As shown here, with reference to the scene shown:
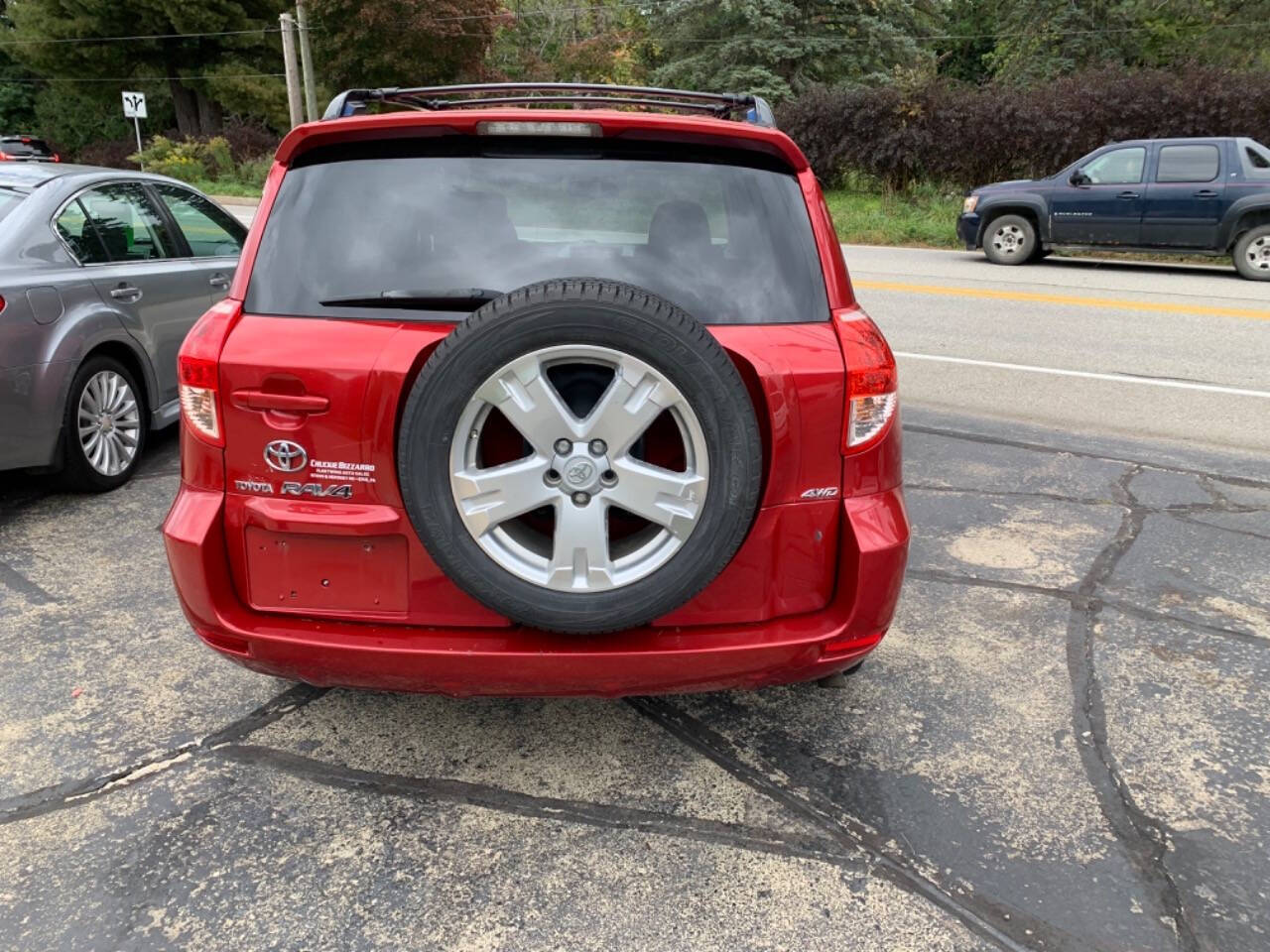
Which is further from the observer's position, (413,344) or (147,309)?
(147,309)

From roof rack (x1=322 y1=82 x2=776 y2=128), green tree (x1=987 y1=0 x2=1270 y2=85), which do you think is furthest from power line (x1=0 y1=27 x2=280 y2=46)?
roof rack (x1=322 y1=82 x2=776 y2=128)

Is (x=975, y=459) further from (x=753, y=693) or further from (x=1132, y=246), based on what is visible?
(x=1132, y=246)

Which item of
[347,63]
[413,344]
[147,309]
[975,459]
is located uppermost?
[347,63]

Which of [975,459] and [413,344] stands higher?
[413,344]

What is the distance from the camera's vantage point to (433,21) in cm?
3594

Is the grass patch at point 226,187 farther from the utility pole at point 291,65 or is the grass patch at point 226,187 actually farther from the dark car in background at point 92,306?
the dark car in background at point 92,306

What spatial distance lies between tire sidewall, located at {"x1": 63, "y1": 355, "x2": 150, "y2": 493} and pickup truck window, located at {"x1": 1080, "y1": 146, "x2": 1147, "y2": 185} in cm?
1380

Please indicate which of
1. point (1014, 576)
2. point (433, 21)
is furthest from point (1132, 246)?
point (433, 21)

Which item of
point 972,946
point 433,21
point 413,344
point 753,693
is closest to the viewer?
point 972,946

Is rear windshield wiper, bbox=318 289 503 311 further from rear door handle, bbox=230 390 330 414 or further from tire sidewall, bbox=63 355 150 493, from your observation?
tire sidewall, bbox=63 355 150 493

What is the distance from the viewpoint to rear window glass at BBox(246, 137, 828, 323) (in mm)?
2613

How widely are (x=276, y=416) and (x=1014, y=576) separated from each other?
3142 millimetres

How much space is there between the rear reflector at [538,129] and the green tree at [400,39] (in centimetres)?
3701

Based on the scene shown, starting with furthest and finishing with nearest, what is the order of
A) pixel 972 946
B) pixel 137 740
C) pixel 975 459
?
pixel 975 459 < pixel 137 740 < pixel 972 946
